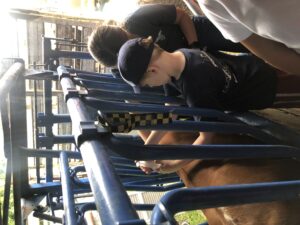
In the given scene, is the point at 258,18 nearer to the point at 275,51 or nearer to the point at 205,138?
the point at 275,51

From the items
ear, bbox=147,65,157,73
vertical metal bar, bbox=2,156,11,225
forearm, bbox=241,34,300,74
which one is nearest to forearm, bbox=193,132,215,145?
ear, bbox=147,65,157,73

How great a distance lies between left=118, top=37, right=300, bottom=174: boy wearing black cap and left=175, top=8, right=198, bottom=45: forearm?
0.44 metres

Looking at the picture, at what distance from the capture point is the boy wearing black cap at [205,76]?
1.45 m

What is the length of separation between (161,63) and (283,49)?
0.54 meters

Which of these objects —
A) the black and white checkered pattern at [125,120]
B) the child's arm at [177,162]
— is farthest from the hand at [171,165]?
the black and white checkered pattern at [125,120]

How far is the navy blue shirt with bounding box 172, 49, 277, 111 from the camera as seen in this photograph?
5.18 ft

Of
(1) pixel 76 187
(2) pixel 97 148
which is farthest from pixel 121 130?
(1) pixel 76 187

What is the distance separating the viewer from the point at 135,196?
186 inches

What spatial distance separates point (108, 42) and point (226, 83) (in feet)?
2.17

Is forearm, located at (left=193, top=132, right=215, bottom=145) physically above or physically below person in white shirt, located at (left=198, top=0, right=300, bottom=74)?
below

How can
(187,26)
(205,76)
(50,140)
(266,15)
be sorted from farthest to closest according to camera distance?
1. (187,26)
2. (50,140)
3. (205,76)
4. (266,15)

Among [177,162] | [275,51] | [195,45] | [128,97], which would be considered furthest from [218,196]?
[195,45]

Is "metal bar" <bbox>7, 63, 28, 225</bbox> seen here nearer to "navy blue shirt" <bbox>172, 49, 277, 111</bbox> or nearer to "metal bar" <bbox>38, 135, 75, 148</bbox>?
"metal bar" <bbox>38, 135, 75, 148</bbox>

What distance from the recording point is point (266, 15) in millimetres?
906
